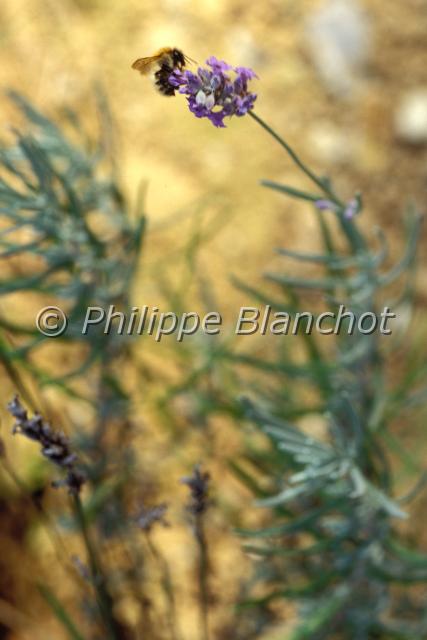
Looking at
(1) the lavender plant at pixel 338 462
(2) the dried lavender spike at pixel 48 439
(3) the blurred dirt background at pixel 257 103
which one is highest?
(3) the blurred dirt background at pixel 257 103

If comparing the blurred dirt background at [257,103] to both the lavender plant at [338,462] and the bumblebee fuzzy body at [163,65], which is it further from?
the bumblebee fuzzy body at [163,65]

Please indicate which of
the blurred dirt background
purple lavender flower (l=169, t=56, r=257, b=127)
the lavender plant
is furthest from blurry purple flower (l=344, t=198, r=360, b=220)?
the blurred dirt background

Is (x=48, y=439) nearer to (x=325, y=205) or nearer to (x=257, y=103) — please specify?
(x=325, y=205)

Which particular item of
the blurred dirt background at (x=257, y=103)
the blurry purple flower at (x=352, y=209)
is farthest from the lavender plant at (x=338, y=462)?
the blurred dirt background at (x=257, y=103)

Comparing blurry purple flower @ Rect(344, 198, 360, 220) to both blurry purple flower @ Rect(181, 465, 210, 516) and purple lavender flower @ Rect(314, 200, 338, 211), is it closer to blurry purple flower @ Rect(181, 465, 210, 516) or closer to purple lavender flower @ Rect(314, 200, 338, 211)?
purple lavender flower @ Rect(314, 200, 338, 211)

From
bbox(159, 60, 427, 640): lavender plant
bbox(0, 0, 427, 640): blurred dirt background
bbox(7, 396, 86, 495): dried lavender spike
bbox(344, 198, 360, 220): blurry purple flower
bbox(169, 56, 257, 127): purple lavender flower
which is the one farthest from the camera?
bbox(0, 0, 427, 640): blurred dirt background

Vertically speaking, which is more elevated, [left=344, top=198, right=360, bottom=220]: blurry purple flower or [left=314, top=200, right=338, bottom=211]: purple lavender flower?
[left=344, top=198, right=360, bottom=220]: blurry purple flower
